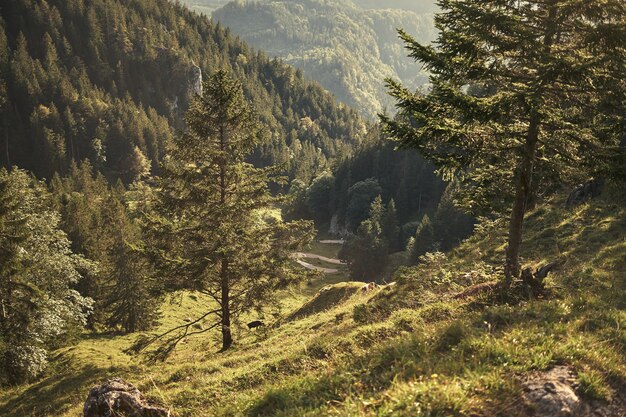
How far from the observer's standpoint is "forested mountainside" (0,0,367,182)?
133625mm

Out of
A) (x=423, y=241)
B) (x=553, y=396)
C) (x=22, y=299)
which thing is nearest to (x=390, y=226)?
(x=423, y=241)

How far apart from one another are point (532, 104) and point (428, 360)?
21.7ft

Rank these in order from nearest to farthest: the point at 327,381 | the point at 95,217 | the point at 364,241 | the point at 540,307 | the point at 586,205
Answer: the point at 327,381 → the point at 540,307 → the point at 586,205 → the point at 95,217 → the point at 364,241

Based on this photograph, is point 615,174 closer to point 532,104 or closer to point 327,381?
point 532,104

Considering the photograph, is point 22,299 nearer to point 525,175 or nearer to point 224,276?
point 224,276

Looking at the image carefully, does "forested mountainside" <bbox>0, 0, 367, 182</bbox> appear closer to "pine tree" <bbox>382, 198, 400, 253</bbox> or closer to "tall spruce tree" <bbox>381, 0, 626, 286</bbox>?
"pine tree" <bbox>382, 198, 400, 253</bbox>

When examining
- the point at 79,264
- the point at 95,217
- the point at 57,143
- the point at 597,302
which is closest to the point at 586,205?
the point at 597,302

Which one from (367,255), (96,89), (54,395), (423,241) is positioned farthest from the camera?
(96,89)

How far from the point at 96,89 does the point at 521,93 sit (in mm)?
171704

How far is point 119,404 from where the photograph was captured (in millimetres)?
8984

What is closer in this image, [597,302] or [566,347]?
[566,347]

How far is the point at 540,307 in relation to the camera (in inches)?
374

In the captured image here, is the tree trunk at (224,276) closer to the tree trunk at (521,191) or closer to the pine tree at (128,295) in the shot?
the tree trunk at (521,191)

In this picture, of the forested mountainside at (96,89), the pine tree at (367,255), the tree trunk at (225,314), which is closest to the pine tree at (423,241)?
the pine tree at (367,255)
